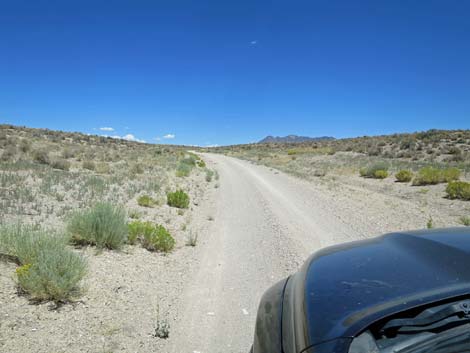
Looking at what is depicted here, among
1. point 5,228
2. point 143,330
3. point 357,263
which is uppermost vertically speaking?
point 357,263

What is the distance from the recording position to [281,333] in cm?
187

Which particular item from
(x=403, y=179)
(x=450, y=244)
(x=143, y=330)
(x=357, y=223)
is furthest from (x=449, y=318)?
(x=403, y=179)

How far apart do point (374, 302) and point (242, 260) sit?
4706 mm

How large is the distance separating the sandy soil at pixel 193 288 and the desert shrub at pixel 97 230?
386 mm

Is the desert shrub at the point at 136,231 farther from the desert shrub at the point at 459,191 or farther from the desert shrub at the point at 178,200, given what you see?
the desert shrub at the point at 459,191

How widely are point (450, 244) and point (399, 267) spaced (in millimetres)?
612

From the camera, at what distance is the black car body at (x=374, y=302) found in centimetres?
153

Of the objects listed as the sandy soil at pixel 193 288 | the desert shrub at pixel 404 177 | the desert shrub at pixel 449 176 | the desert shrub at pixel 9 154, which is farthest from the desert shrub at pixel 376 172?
the desert shrub at pixel 9 154

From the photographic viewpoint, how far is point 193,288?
5047mm

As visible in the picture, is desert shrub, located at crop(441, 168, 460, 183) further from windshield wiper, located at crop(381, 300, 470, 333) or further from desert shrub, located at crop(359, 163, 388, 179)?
windshield wiper, located at crop(381, 300, 470, 333)

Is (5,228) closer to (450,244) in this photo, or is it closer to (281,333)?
(281,333)

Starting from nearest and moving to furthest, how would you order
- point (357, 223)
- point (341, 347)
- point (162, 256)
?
1. point (341, 347)
2. point (162, 256)
3. point (357, 223)

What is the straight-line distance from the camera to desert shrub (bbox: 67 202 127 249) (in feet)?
20.6

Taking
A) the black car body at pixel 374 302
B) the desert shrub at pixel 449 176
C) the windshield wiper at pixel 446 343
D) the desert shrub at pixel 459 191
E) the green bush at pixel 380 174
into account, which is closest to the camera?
the windshield wiper at pixel 446 343
